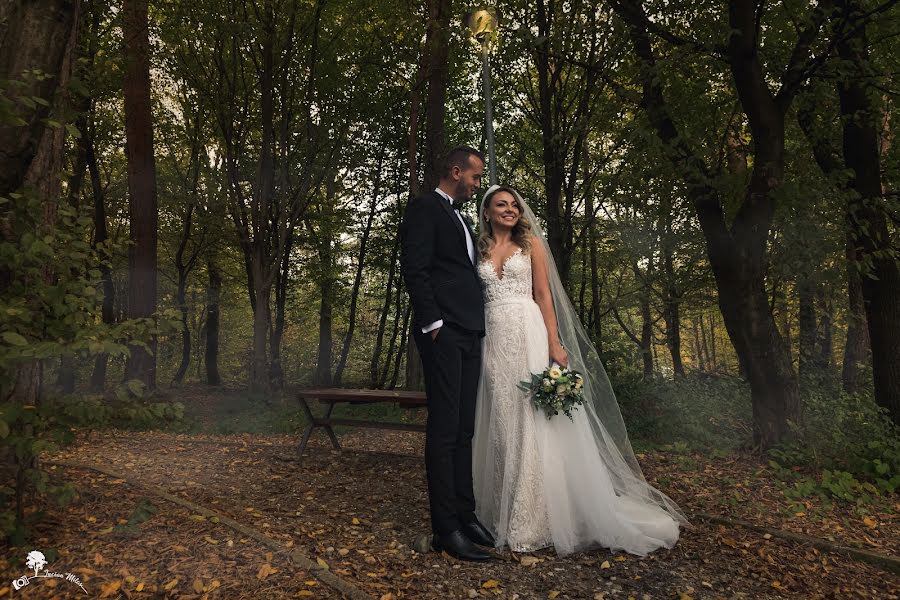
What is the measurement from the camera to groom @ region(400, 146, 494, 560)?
152 inches

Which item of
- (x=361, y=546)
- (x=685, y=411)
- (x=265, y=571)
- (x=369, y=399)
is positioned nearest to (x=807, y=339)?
(x=685, y=411)

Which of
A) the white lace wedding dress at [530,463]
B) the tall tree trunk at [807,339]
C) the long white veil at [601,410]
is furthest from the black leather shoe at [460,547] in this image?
the tall tree trunk at [807,339]

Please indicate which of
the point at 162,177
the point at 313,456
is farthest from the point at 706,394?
the point at 162,177

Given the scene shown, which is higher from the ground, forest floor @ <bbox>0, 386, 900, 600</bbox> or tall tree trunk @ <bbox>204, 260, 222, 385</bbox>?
tall tree trunk @ <bbox>204, 260, 222, 385</bbox>

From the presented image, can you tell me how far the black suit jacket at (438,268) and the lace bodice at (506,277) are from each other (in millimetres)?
200

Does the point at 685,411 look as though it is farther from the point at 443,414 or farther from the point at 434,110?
the point at 443,414

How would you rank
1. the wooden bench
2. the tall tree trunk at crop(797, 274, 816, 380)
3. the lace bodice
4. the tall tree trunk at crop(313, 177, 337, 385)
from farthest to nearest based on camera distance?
1. the tall tree trunk at crop(313, 177, 337, 385)
2. the tall tree trunk at crop(797, 274, 816, 380)
3. the wooden bench
4. the lace bodice

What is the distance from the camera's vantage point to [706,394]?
11.8 metres

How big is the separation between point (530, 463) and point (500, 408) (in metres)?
0.42

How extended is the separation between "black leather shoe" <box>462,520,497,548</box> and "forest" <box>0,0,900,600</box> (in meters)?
0.28

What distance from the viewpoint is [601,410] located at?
4.66 metres

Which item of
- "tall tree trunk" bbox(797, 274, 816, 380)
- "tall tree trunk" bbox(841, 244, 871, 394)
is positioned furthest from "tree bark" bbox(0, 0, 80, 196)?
"tall tree trunk" bbox(797, 274, 816, 380)

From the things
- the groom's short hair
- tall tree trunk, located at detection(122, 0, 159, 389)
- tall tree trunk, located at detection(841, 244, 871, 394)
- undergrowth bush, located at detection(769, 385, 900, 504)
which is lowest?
undergrowth bush, located at detection(769, 385, 900, 504)

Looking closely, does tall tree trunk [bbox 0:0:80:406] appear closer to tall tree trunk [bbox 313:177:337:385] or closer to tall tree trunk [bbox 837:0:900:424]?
tall tree trunk [bbox 837:0:900:424]
